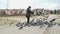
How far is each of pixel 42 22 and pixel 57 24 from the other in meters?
1.06

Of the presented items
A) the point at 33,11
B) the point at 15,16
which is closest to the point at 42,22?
the point at 33,11

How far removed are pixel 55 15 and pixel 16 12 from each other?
391 centimetres

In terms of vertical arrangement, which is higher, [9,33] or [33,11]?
[33,11]

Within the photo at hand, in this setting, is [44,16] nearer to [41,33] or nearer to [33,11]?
[33,11]

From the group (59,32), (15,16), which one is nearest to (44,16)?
(15,16)

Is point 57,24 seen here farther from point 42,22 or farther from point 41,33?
point 41,33

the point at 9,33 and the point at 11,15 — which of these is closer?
the point at 9,33

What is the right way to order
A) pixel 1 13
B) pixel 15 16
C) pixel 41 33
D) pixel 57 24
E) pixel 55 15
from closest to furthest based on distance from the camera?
pixel 41 33 → pixel 57 24 → pixel 55 15 → pixel 15 16 → pixel 1 13

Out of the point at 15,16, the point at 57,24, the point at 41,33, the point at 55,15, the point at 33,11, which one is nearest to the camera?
the point at 41,33

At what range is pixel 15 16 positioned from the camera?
58.6ft

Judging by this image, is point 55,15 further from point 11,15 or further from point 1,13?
point 1,13

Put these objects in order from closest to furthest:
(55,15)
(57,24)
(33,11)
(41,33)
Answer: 1. (41,33)
2. (57,24)
3. (33,11)
4. (55,15)

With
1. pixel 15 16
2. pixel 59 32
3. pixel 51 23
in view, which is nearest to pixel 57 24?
pixel 51 23

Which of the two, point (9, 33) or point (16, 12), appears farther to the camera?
point (16, 12)
